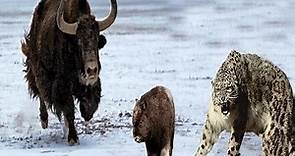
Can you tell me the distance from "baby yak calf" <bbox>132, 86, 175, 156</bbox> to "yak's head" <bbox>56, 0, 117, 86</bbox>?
2.32 metres

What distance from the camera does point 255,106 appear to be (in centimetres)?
643

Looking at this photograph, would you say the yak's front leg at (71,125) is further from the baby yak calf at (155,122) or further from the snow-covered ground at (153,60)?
the baby yak calf at (155,122)

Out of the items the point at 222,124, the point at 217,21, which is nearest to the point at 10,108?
the point at 222,124

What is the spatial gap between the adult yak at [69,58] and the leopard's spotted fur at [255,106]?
81.9 inches

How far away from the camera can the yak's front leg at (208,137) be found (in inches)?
265

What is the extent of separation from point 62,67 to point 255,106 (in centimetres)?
292

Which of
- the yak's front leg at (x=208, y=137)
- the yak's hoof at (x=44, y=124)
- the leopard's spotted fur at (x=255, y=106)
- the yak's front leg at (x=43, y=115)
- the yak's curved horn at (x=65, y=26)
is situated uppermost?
the yak's curved horn at (x=65, y=26)

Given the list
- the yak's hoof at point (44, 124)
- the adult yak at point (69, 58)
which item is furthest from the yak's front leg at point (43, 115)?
the adult yak at point (69, 58)

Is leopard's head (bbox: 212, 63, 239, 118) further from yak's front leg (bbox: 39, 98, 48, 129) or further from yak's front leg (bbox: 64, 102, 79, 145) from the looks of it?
yak's front leg (bbox: 39, 98, 48, 129)

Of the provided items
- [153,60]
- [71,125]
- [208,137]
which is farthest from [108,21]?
[153,60]

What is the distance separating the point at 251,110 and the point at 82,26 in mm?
2582

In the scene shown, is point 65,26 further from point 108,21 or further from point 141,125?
point 141,125

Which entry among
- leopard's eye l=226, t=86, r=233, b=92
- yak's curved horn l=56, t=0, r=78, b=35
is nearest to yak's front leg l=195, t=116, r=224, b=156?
leopard's eye l=226, t=86, r=233, b=92

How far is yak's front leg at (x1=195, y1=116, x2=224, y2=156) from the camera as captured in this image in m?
6.74
